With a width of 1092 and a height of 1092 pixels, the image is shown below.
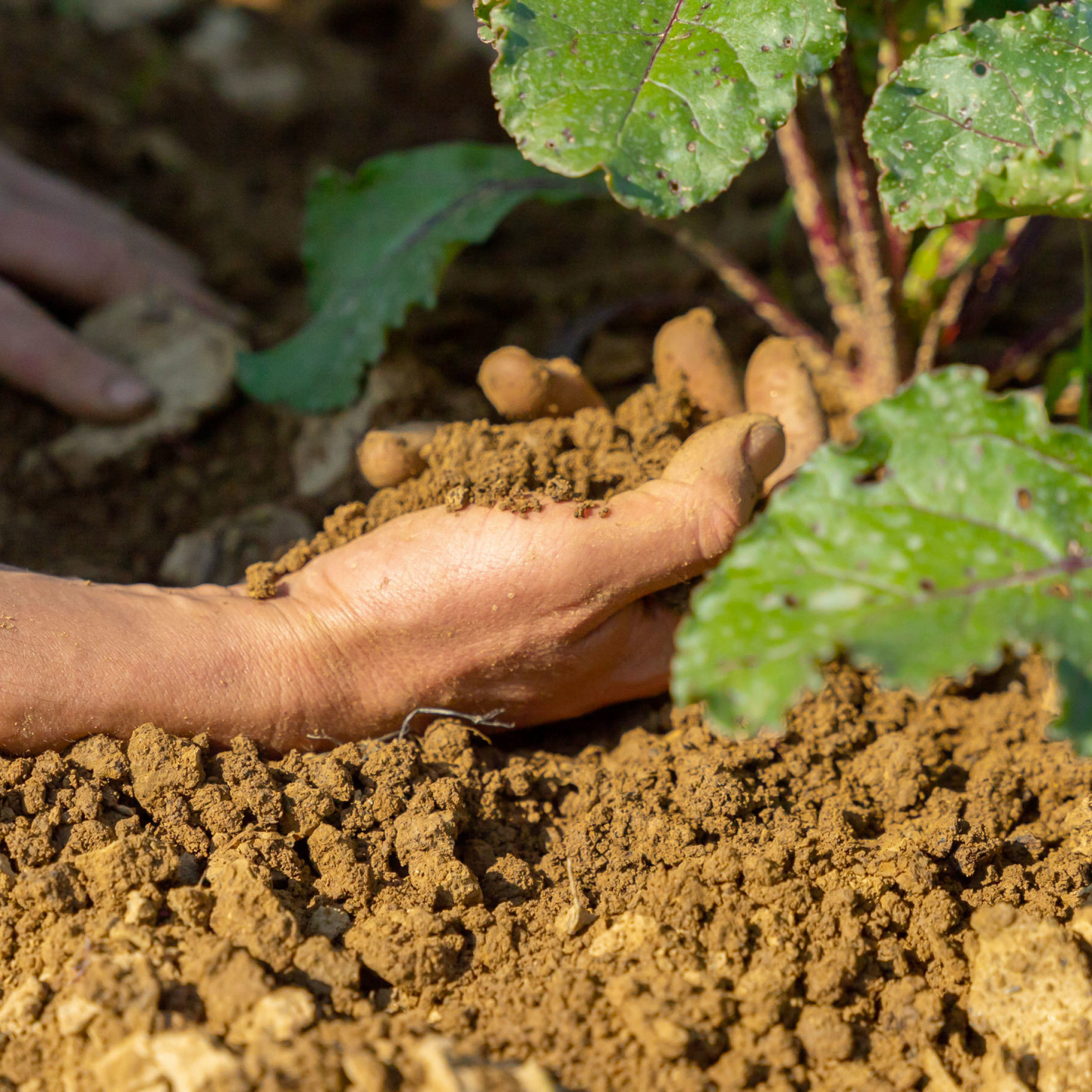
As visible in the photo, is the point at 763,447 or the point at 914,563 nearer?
the point at 914,563

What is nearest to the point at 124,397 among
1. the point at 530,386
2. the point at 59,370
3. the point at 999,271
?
the point at 59,370

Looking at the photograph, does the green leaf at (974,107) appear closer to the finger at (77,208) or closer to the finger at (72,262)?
the finger at (72,262)

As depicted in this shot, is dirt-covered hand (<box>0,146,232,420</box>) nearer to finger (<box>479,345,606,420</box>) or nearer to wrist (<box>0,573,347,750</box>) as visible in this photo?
wrist (<box>0,573,347,750</box>)

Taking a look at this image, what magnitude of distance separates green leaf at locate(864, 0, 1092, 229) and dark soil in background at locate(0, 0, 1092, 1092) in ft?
2.47

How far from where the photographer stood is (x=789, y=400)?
5.70ft

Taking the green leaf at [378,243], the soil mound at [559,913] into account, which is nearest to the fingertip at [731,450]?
the soil mound at [559,913]

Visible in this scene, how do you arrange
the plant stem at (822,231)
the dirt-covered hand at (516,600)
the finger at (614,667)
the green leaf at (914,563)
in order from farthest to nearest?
the plant stem at (822,231), the finger at (614,667), the dirt-covered hand at (516,600), the green leaf at (914,563)

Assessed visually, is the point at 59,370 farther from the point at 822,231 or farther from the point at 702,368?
the point at 822,231

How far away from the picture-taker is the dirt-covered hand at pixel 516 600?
1.46 m

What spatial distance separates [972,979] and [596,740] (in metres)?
0.66

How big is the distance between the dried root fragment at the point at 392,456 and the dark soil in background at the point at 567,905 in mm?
421

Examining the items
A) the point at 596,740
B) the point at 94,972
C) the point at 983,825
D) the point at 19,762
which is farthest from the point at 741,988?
the point at 19,762

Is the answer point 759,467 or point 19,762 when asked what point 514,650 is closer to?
point 759,467

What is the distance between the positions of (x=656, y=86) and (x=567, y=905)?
1113 millimetres
